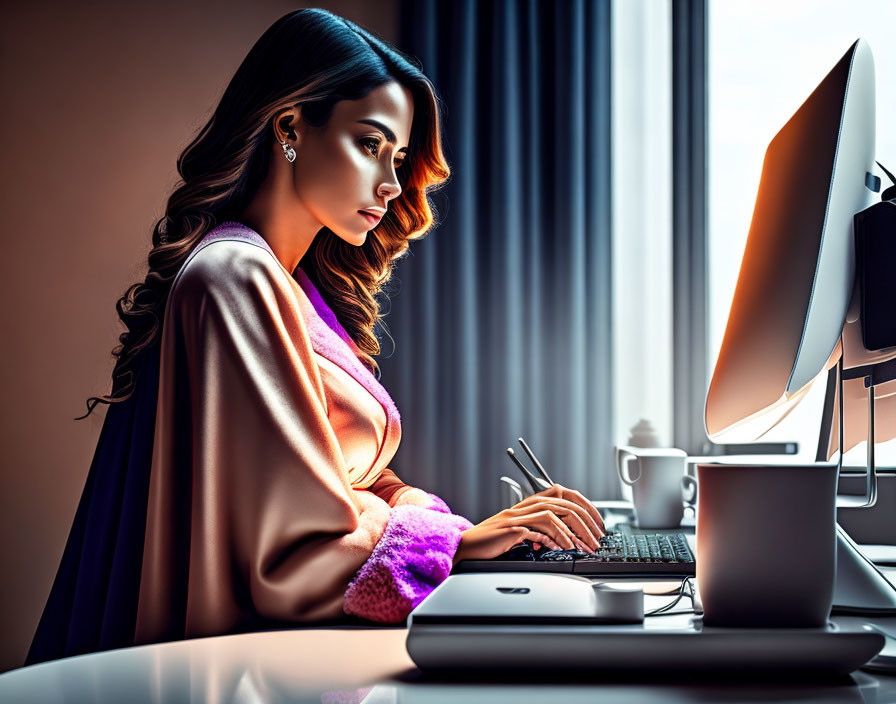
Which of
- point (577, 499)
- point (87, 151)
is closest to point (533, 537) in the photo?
point (577, 499)

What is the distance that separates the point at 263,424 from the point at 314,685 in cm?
36

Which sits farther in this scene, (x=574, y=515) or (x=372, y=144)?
(x=372, y=144)

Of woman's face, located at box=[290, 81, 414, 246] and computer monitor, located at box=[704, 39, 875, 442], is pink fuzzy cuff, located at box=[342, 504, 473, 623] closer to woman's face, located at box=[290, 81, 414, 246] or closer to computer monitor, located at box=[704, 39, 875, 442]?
computer monitor, located at box=[704, 39, 875, 442]

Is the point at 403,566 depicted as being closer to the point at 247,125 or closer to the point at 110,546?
the point at 110,546

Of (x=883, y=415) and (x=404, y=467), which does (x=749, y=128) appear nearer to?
(x=404, y=467)

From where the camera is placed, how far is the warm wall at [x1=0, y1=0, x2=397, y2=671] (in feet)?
8.46

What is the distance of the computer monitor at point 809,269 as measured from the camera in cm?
65

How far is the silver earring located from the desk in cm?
76

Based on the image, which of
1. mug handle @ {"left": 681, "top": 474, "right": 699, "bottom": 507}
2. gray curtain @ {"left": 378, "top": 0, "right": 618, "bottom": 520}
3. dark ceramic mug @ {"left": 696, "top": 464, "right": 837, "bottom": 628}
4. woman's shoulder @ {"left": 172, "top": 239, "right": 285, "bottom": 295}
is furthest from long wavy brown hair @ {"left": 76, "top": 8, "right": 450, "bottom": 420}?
gray curtain @ {"left": 378, "top": 0, "right": 618, "bottom": 520}

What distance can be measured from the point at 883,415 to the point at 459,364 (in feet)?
4.93

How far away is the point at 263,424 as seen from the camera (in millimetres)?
824

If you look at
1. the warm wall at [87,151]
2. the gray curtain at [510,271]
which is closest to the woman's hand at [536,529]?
the gray curtain at [510,271]

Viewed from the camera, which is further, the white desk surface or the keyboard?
the keyboard

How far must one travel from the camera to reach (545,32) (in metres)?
2.49
